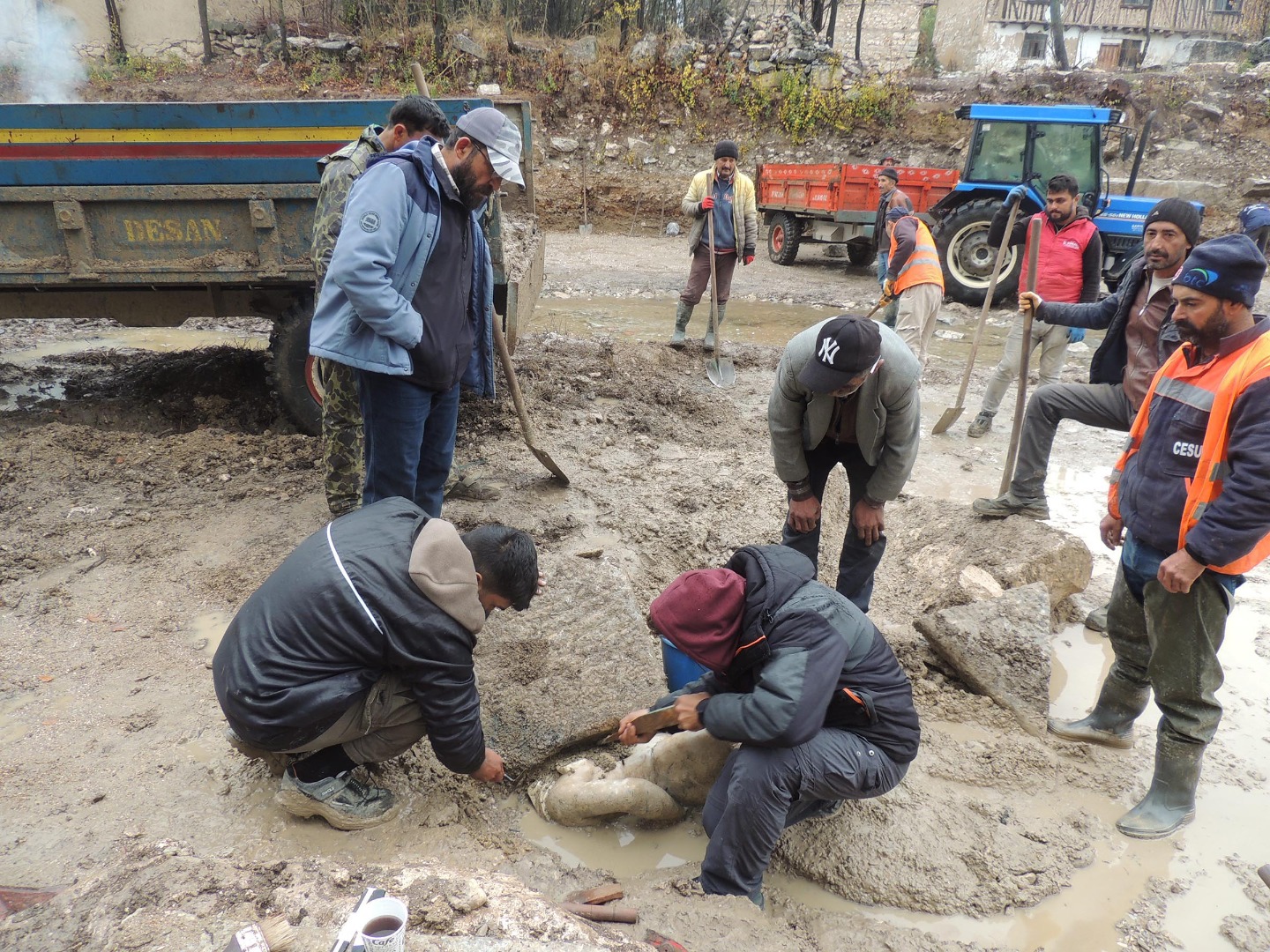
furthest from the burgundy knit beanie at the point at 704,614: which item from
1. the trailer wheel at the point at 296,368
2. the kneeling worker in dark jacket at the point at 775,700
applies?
the trailer wheel at the point at 296,368

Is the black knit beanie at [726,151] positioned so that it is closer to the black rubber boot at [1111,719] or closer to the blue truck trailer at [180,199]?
the blue truck trailer at [180,199]

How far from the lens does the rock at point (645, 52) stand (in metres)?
17.4

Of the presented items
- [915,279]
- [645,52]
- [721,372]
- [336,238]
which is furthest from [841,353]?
[645,52]

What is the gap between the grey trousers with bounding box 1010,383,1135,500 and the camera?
375 centimetres

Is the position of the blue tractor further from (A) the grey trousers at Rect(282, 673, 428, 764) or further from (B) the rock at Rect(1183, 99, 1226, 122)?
(A) the grey trousers at Rect(282, 673, 428, 764)

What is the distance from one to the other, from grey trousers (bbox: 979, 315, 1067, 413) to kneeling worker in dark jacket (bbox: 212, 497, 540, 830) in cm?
451

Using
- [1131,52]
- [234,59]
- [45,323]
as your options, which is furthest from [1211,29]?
[45,323]

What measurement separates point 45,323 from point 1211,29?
29.1m

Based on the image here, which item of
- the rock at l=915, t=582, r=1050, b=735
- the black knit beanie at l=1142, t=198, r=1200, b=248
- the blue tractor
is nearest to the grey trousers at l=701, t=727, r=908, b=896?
the rock at l=915, t=582, r=1050, b=735

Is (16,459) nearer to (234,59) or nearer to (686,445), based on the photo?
(686,445)

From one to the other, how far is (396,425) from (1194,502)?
263 centimetres

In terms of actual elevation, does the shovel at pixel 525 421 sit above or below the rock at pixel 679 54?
below

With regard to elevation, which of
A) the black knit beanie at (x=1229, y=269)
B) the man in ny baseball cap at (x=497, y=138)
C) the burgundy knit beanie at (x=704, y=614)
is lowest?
the burgundy knit beanie at (x=704, y=614)

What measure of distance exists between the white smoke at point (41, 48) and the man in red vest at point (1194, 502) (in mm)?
10532
